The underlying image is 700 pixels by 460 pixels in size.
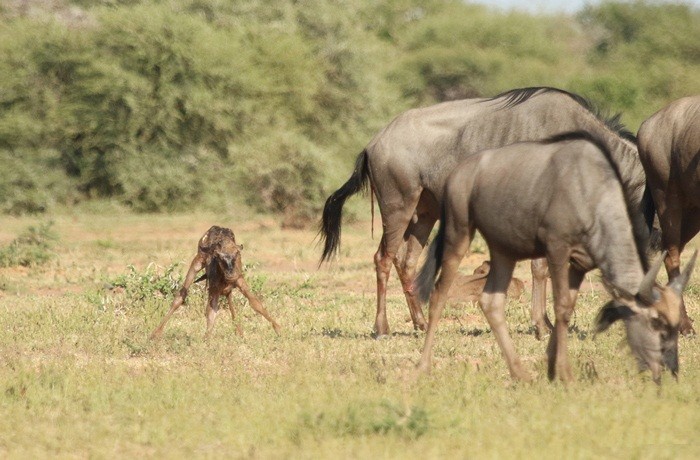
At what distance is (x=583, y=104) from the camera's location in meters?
8.31

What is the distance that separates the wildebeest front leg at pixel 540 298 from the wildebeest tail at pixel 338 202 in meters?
1.58

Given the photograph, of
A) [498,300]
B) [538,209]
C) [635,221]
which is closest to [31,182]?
[498,300]

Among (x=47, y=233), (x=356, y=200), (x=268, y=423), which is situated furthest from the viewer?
(x=356, y=200)

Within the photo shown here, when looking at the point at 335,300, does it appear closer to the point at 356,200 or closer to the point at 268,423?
the point at 268,423

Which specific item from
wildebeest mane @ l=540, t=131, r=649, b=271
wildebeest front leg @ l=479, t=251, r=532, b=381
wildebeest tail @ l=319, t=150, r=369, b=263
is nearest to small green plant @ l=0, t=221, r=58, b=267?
wildebeest tail @ l=319, t=150, r=369, b=263

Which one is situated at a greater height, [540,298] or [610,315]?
[610,315]

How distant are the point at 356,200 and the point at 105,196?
5.32 m

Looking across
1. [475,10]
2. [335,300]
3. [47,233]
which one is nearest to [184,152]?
[47,233]

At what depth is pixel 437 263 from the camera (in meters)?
6.76

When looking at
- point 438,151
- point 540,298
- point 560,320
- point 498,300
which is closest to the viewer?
point 560,320

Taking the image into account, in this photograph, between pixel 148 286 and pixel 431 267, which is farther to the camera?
pixel 148 286

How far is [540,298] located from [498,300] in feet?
6.54

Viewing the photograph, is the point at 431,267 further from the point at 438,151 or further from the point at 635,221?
the point at 635,221

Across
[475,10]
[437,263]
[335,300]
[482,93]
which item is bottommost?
[335,300]
